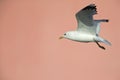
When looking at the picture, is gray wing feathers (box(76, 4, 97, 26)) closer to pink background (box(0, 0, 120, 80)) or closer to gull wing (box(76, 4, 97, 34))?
gull wing (box(76, 4, 97, 34))

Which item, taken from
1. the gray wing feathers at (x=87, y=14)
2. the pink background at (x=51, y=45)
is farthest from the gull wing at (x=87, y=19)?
the pink background at (x=51, y=45)

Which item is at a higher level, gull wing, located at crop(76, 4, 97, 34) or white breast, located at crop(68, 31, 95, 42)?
gull wing, located at crop(76, 4, 97, 34)

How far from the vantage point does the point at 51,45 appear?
87.0 inches

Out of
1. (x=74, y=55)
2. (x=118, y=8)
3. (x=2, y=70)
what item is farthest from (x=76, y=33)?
(x=2, y=70)

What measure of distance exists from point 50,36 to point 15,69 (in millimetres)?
390

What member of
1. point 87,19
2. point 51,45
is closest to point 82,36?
point 87,19

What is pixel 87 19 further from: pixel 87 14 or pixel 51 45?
pixel 51 45

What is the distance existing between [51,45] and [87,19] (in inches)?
28.5

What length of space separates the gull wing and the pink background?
53 cm

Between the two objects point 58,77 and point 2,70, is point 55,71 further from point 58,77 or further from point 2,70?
point 2,70

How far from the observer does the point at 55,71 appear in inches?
86.3

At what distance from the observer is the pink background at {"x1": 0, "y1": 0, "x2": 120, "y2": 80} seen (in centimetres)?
214

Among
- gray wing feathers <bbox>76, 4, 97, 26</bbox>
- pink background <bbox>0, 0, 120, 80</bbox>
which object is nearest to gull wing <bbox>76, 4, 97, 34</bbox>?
gray wing feathers <bbox>76, 4, 97, 26</bbox>

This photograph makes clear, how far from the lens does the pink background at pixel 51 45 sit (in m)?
2.14
